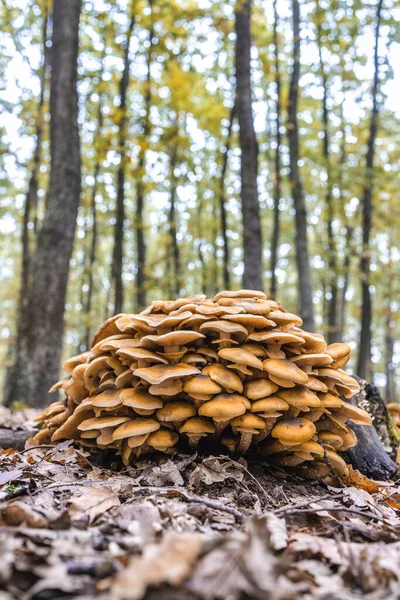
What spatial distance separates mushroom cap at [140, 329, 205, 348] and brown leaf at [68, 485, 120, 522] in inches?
A: 35.8

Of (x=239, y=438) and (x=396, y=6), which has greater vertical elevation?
(x=396, y=6)

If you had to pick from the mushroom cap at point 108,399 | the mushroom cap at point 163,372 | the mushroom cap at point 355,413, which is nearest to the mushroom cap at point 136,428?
the mushroom cap at point 108,399

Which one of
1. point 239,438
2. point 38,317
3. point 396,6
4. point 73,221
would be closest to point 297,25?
point 396,6

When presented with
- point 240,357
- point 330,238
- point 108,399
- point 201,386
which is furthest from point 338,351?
point 330,238

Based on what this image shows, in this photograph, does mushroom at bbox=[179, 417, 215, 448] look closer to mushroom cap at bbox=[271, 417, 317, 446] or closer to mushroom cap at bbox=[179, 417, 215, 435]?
mushroom cap at bbox=[179, 417, 215, 435]

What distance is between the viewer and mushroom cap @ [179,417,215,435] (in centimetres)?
271

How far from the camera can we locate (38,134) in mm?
11961

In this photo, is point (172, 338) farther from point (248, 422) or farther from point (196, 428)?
point (248, 422)

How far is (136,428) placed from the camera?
8.86 feet

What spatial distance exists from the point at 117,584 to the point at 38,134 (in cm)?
1272

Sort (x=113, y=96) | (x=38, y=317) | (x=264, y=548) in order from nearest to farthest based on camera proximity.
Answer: (x=264, y=548)
(x=38, y=317)
(x=113, y=96)

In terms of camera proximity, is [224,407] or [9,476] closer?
[9,476]

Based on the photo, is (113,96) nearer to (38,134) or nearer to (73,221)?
(38,134)

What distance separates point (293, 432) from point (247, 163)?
5482 mm
